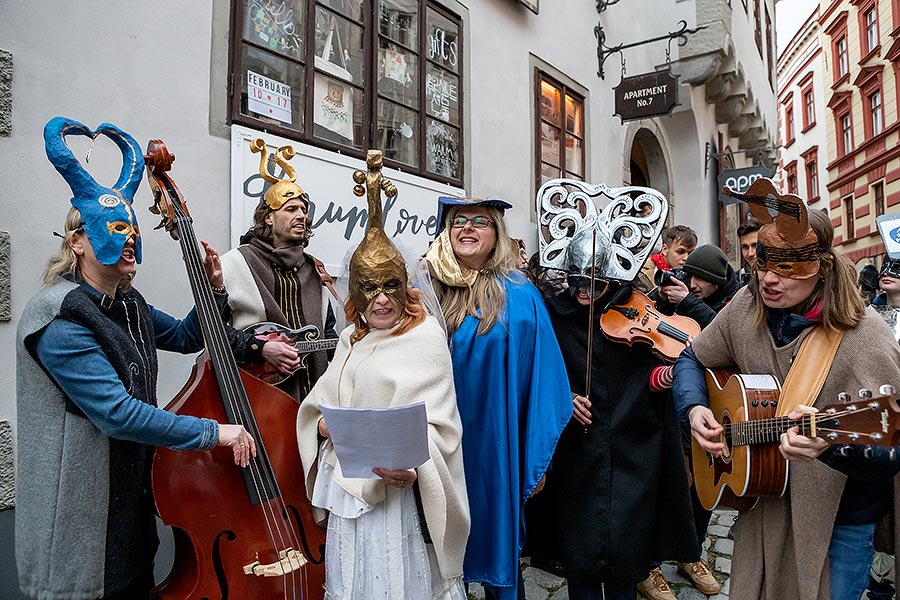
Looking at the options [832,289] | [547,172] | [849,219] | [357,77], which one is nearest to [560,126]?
[547,172]

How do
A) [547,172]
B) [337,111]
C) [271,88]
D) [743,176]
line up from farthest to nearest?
[743,176] → [547,172] → [337,111] → [271,88]

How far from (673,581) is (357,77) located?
400cm

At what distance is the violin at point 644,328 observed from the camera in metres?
2.76

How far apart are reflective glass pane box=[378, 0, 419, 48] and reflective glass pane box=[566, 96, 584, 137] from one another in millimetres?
2708

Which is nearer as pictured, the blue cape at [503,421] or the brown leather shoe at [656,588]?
the blue cape at [503,421]

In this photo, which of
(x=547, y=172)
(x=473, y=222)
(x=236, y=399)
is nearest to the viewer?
(x=236, y=399)

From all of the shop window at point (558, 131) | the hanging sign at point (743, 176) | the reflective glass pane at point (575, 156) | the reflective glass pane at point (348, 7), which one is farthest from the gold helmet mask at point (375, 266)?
the hanging sign at point (743, 176)

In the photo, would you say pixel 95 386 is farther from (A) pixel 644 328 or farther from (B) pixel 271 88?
(B) pixel 271 88

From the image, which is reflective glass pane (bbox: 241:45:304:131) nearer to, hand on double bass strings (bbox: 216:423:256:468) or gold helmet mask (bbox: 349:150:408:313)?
gold helmet mask (bbox: 349:150:408:313)

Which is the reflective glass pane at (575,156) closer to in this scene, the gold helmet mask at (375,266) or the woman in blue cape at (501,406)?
the woman in blue cape at (501,406)

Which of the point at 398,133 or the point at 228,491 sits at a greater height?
the point at 398,133

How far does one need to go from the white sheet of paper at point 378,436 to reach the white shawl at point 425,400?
0.24 metres

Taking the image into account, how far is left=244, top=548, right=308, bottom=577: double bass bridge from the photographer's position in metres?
2.23

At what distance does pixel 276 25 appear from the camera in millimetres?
4262
